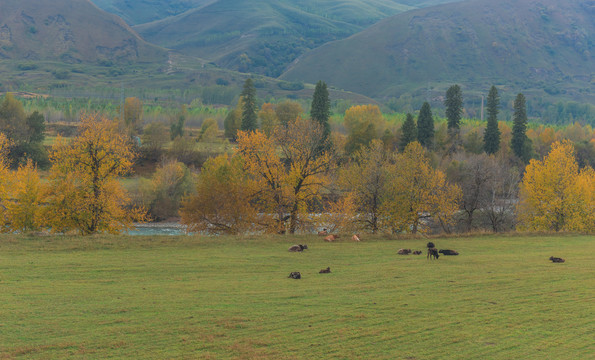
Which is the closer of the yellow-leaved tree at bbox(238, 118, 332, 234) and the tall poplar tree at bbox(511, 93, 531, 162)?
the yellow-leaved tree at bbox(238, 118, 332, 234)

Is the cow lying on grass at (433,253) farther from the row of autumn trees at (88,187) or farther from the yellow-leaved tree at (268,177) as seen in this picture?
the row of autumn trees at (88,187)

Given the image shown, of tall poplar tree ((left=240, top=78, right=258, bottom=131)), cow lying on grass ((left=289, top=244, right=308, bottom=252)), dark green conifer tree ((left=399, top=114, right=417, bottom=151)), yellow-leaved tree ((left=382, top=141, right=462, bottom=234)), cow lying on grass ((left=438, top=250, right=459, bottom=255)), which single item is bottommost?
cow lying on grass ((left=289, top=244, right=308, bottom=252))

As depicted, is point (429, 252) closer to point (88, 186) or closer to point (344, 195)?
point (344, 195)

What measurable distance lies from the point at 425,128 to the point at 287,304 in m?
102

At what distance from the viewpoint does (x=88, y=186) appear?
176 feet

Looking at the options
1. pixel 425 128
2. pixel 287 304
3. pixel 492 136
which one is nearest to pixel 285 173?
pixel 287 304

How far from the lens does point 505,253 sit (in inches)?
1469

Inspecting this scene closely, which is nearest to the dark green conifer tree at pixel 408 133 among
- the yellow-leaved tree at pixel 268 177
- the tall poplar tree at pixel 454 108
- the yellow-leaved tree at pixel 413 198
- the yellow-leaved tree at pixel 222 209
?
the tall poplar tree at pixel 454 108

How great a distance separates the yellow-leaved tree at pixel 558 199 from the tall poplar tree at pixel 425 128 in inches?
1888

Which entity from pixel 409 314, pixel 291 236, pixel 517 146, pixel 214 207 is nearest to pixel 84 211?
pixel 214 207

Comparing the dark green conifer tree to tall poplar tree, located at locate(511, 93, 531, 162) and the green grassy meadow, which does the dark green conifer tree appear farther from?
the green grassy meadow

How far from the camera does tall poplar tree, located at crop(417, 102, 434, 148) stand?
391 ft

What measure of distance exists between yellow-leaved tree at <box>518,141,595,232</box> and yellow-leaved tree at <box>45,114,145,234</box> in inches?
1882

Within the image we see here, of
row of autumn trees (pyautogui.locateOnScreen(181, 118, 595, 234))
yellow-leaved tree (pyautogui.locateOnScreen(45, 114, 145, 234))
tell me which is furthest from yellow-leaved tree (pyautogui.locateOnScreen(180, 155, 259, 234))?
yellow-leaved tree (pyautogui.locateOnScreen(45, 114, 145, 234))
